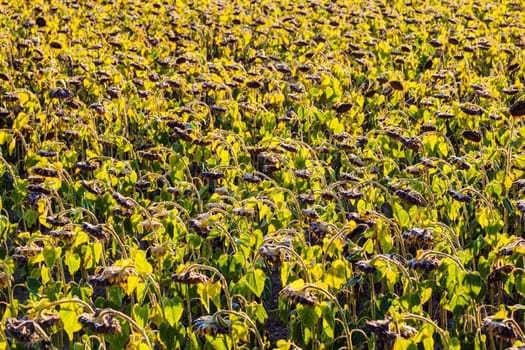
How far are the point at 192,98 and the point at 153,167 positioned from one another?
1.48 metres

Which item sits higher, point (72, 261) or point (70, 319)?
point (70, 319)

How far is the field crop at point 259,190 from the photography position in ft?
11.1

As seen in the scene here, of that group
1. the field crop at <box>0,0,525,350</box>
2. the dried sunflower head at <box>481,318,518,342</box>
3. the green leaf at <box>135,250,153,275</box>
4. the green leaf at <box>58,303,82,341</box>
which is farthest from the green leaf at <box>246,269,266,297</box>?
the dried sunflower head at <box>481,318,518,342</box>

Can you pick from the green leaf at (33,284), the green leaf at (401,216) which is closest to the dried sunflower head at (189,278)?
the green leaf at (33,284)

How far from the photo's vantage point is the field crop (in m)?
3.38

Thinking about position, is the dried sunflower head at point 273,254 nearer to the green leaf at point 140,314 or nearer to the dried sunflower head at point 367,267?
the dried sunflower head at point 367,267

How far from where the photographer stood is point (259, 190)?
4930 mm

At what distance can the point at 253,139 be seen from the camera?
21.2 feet

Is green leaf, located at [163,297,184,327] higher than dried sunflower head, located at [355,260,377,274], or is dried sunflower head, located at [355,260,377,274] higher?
dried sunflower head, located at [355,260,377,274]

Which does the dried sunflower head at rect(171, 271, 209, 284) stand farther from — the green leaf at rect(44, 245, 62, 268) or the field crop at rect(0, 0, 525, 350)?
the green leaf at rect(44, 245, 62, 268)

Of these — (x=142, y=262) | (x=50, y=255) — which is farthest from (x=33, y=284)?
(x=142, y=262)

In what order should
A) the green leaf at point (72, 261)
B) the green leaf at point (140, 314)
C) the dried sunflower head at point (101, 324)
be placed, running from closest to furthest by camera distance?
the dried sunflower head at point (101, 324), the green leaf at point (140, 314), the green leaf at point (72, 261)

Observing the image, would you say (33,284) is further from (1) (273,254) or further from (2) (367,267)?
(2) (367,267)

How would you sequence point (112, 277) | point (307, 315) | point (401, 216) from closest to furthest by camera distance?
point (112, 277), point (307, 315), point (401, 216)
